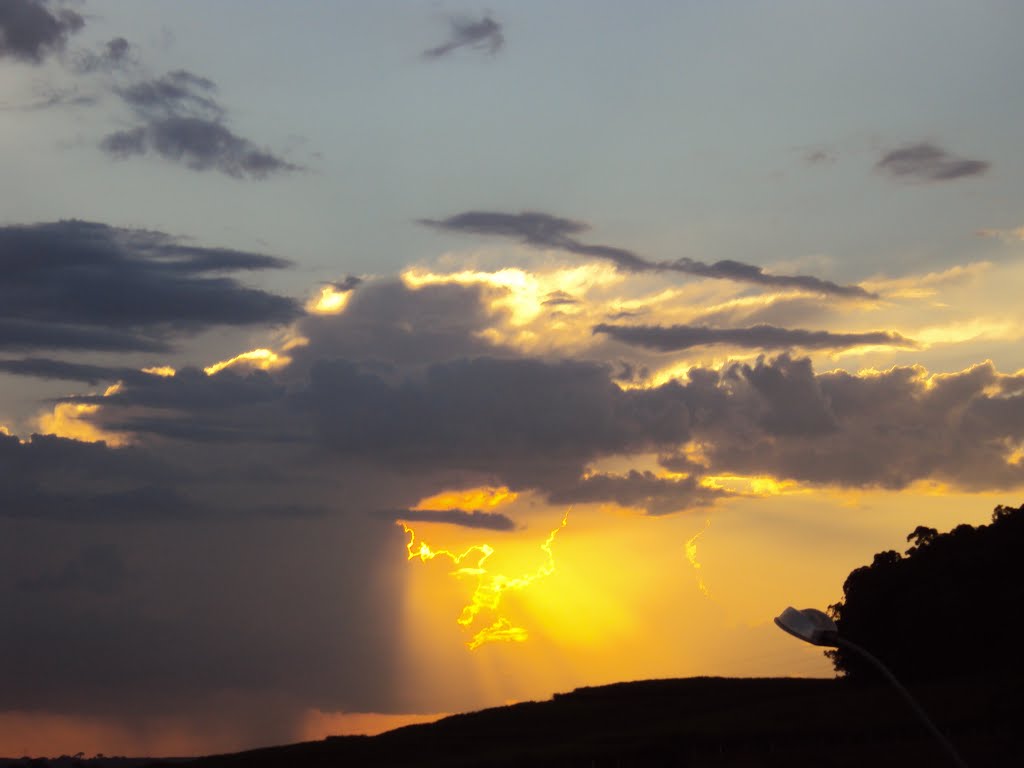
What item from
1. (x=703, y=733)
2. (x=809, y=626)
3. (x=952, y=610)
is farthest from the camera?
(x=952, y=610)

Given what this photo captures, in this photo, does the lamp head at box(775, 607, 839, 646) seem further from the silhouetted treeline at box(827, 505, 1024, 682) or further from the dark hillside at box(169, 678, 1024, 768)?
the silhouetted treeline at box(827, 505, 1024, 682)

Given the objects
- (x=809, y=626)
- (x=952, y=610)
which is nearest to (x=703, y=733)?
(x=952, y=610)

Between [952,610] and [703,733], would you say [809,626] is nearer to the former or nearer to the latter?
[703,733]

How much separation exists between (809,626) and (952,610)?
324 ft

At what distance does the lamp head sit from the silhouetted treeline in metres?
94.4

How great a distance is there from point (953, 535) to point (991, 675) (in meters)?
23.5

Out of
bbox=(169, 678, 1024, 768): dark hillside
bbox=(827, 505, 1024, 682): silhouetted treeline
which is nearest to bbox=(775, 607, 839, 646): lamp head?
bbox=(169, 678, 1024, 768): dark hillside

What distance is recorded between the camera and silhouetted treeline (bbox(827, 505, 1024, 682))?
119500mm

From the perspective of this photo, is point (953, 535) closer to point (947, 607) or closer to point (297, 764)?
point (947, 607)

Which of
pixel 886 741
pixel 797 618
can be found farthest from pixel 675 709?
pixel 797 618

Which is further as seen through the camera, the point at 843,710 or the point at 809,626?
the point at 843,710

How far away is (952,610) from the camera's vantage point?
11925 cm

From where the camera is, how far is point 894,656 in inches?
4857

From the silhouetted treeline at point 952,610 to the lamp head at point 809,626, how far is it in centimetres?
9437
